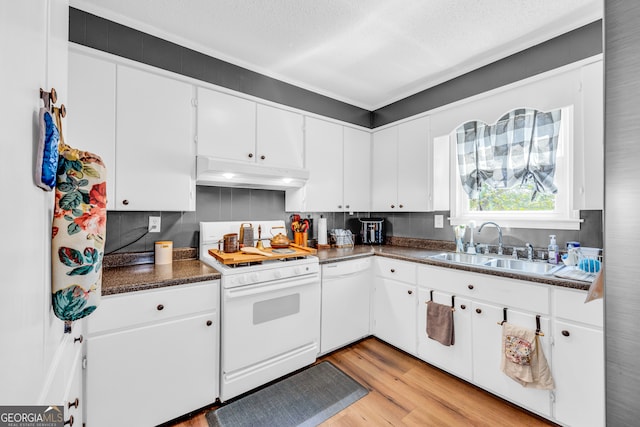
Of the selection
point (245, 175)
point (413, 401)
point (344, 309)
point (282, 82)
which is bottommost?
point (413, 401)

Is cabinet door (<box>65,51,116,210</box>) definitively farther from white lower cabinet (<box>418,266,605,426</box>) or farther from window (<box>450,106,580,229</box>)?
window (<box>450,106,580,229</box>)

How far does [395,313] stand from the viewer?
253 cm

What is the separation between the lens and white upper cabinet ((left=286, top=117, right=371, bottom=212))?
2811 millimetres

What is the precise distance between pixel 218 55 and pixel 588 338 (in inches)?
127

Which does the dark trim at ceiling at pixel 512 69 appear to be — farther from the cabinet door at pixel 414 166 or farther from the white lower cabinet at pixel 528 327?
the white lower cabinet at pixel 528 327

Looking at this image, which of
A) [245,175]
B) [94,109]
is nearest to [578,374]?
[245,175]

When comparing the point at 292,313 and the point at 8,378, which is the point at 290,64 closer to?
the point at 292,313

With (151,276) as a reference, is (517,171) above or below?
above

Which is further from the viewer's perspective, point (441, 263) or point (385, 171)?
point (385, 171)

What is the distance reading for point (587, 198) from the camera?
179cm

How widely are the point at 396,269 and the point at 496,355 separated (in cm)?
94

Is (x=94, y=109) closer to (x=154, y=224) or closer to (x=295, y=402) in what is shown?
(x=154, y=224)

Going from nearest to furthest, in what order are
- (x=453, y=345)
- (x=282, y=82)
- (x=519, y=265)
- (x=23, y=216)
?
(x=23, y=216)
(x=453, y=345)
(x=519, y=265)
(x=282, y=82)

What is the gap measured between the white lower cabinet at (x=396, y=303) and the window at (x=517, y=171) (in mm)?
837
